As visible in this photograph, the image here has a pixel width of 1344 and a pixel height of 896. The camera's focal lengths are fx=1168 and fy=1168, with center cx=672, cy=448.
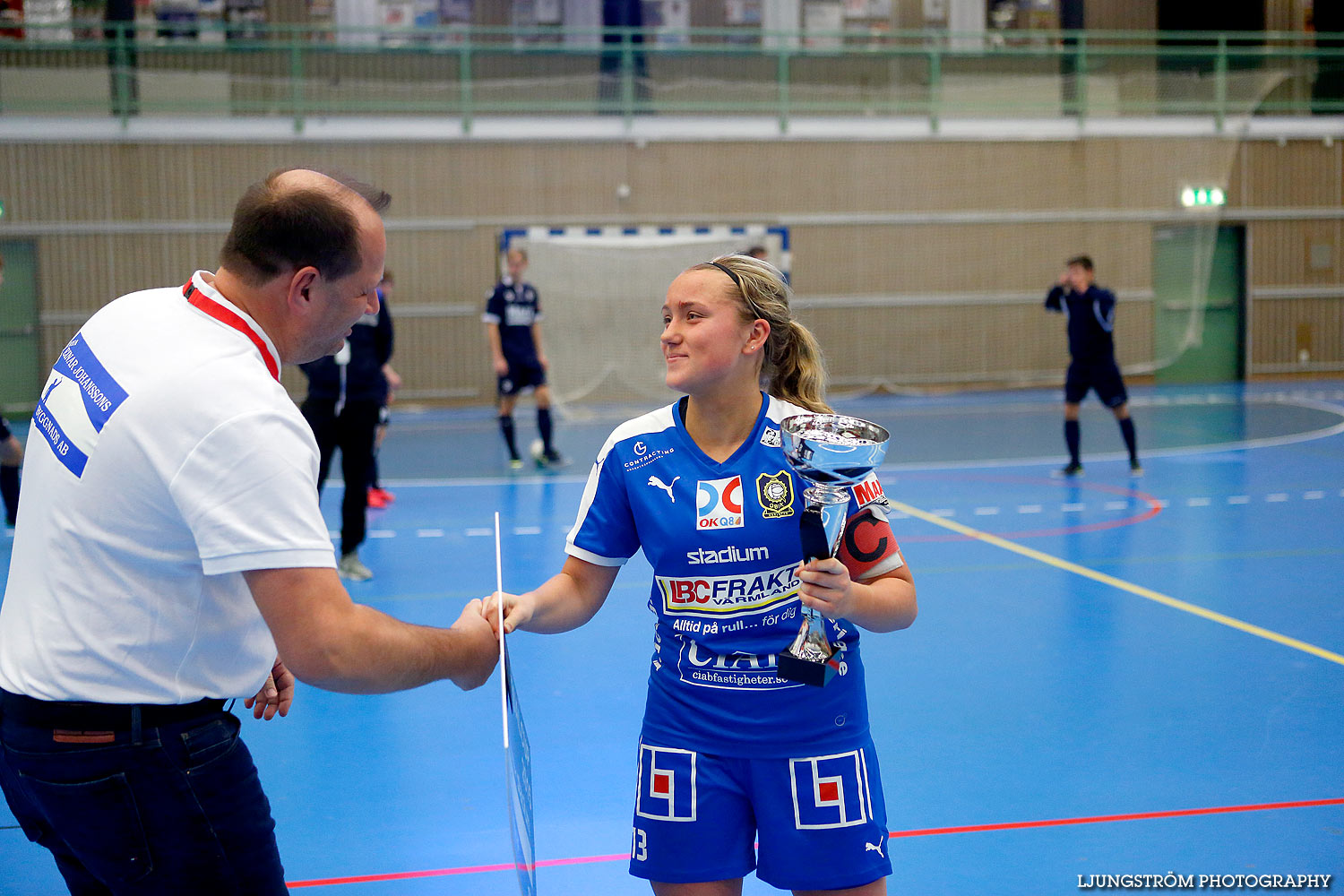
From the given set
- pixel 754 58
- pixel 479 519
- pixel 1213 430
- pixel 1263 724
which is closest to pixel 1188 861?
pixel 1263 724

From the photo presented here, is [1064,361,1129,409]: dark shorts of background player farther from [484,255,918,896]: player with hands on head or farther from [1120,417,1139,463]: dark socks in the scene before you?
[484,255,918,896]: player with hands on head

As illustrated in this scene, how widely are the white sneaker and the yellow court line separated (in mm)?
3231

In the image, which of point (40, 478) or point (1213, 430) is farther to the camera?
point (1213, 430)

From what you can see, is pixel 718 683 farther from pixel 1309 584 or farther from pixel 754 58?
pixel 754 58

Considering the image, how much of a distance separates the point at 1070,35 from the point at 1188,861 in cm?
1917

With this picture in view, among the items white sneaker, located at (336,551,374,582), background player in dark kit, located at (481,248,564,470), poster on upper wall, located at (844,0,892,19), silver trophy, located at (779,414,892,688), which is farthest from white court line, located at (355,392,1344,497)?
poster on upper wall, located at (844,0,892,19)

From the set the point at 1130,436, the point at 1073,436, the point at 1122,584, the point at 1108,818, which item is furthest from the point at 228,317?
the point at 1130,436

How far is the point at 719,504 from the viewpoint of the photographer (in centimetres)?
227

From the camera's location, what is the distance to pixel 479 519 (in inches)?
369

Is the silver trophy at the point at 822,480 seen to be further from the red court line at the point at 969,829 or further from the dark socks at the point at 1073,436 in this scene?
the dark socks at the point at 1073,436

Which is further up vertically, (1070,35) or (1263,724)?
(1070,35)

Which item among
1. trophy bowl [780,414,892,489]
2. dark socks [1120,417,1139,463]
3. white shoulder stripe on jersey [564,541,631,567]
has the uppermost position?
trophy bowl [780,414,892,489]

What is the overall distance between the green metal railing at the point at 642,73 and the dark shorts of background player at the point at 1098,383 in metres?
9.32

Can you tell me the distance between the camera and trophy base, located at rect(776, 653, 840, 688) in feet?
6.84
